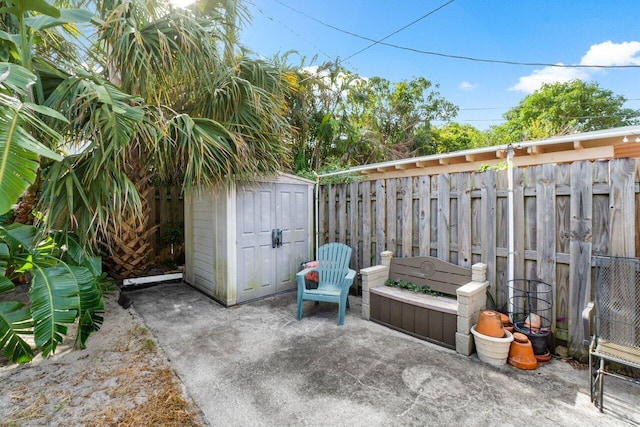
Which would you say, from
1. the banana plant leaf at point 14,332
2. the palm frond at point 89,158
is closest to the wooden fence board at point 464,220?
the palm frond at point 89,158

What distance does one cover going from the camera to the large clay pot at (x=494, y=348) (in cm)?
249

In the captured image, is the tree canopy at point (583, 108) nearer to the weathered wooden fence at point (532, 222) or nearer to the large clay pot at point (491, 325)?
the weathered wooden fence at point (532, 222)

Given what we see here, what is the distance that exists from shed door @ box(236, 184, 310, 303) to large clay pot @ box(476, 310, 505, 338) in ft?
9.73

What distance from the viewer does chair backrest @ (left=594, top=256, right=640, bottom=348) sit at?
220cm

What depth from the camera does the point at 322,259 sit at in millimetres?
4098

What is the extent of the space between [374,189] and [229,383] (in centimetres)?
304

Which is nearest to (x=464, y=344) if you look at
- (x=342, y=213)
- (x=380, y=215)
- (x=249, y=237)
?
(x=380, y=215)

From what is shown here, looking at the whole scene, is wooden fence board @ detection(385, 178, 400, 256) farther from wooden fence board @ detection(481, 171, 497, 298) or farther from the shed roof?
wooden fence board @ detection(481, 171, 497, 298)

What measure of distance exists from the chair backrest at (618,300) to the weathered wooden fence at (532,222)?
0.19 meters

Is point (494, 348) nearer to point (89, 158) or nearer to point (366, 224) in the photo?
point (366, 224)

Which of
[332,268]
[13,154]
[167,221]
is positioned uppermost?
[13,154]

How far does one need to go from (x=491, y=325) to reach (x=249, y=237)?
320cm

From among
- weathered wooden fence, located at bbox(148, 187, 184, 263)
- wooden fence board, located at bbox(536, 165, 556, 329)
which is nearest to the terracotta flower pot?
wooden fence board, located at bbox(536, 165, 556, 329)

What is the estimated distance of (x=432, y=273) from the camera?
333 centimetres
